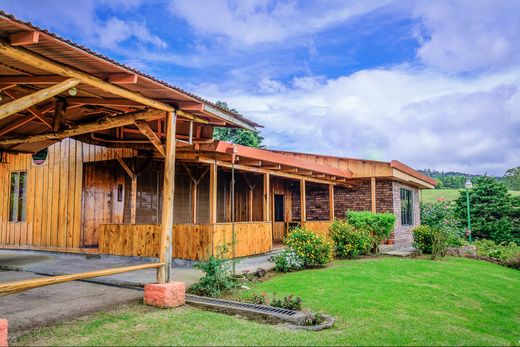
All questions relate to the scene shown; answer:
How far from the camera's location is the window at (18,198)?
1360 centimetres

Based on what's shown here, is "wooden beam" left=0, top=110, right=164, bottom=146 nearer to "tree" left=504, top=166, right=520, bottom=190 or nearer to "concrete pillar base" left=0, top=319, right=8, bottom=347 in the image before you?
"concrete pillar base" left=0, top=319, right=8, bottom=347

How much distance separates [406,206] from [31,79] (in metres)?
15.8

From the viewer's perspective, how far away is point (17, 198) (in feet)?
44.9

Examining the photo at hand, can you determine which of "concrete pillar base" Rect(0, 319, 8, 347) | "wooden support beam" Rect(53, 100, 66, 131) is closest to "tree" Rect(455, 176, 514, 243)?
"wooden support beam" Rect(53, 100, 66, 131)

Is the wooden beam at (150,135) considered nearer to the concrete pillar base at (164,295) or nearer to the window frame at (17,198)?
the concrete pillar base at (164,295)

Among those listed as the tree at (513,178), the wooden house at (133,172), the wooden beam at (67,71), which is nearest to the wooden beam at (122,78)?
the wooden house at (133,172)

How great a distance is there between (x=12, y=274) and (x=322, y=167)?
9.44 m

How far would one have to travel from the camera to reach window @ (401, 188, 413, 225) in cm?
1728

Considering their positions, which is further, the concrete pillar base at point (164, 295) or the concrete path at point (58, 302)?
the concrete pillar base at point (164, 295)

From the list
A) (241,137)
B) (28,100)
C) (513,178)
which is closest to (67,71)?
(28,100)

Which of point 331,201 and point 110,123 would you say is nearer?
point 110,123

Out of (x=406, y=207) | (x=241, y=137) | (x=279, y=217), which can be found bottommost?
(x=279, y=217)

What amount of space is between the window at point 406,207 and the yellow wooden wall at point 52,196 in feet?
38.9

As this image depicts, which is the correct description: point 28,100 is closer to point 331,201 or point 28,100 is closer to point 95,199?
point 95,199
